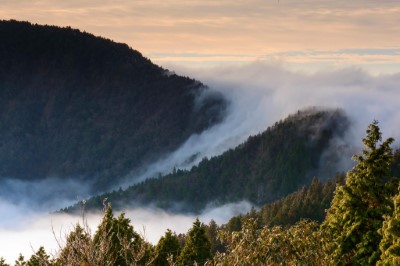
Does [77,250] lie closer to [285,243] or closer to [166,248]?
[285,243]

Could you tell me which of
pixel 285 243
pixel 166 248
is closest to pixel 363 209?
pixel 285 243

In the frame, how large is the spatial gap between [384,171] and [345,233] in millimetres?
5391

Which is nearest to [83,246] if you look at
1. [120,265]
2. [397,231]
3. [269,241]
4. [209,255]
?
[269,241]

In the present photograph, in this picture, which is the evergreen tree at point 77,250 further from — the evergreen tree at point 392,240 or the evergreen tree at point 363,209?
the evergreen tree at point 363,209

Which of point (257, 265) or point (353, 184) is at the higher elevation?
point (353, 184)

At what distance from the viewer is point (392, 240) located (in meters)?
42.3

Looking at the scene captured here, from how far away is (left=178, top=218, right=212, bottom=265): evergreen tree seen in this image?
81000 mm

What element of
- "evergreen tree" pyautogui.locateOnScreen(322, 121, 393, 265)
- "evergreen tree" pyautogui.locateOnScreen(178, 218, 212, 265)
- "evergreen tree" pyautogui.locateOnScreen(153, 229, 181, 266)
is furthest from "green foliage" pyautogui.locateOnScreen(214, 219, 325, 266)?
"evergreen tree" pyautogui.locateOnScreen(153, 229, 181, 266)

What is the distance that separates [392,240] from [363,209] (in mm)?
8340

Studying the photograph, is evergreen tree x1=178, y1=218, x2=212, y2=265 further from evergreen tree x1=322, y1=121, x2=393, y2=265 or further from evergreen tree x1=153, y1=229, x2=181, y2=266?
evergreen tree x1=322, y1=121, x2=393, y2=265

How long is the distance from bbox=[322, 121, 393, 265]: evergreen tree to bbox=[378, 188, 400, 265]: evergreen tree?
Answer: 250 inches

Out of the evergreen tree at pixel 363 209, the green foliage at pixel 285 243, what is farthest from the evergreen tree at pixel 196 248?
the evergreen tree at pixel 363 209

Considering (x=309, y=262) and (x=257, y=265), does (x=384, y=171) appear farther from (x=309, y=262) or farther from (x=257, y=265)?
(x=257, y=265)

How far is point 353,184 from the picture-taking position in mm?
50938
